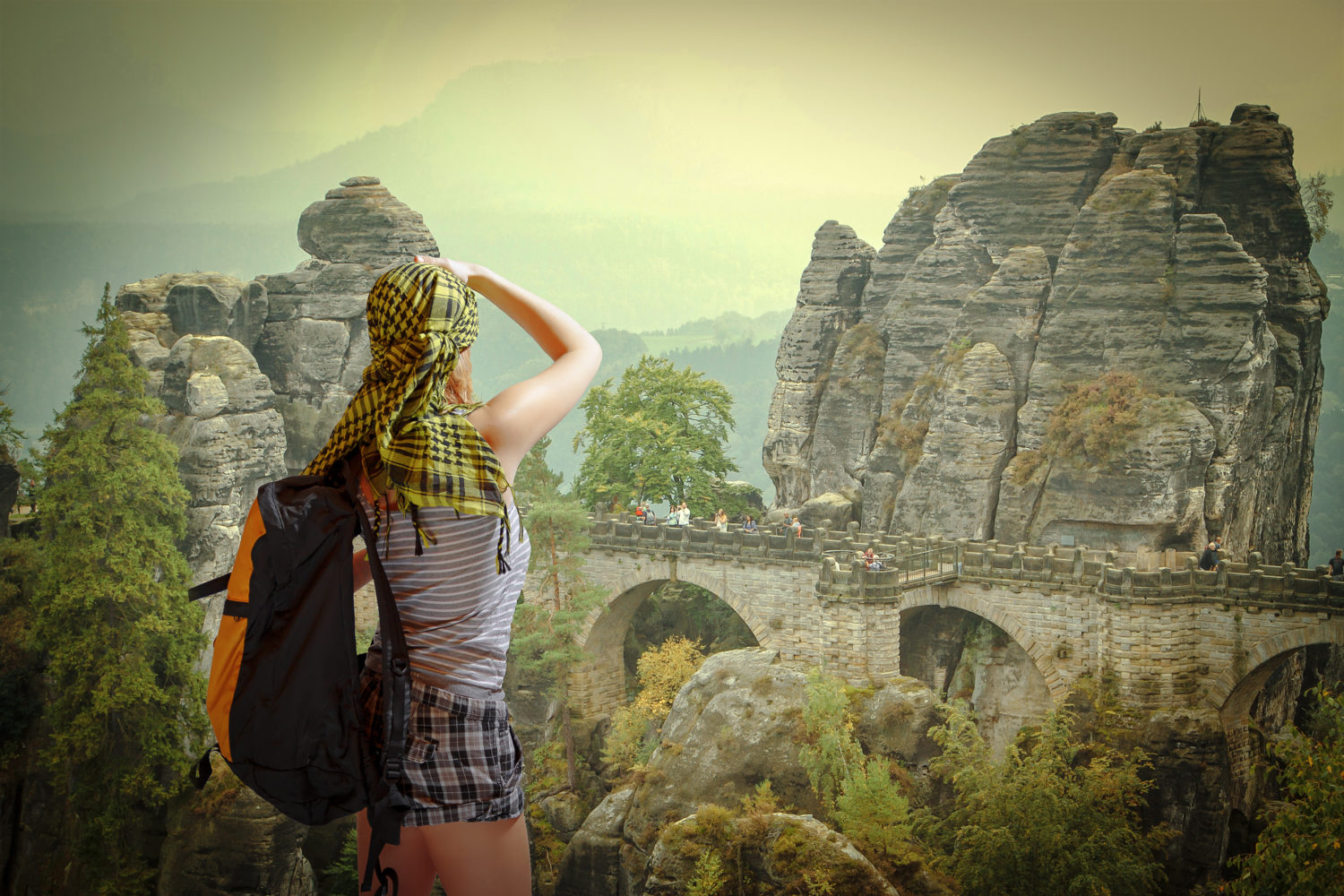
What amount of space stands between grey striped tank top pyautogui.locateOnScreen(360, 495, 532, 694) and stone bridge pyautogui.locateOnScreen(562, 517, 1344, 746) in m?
17.1

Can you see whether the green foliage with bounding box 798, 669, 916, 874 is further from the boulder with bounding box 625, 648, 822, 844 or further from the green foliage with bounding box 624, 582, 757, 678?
the green foliage with bounding box 624, 582, 757, 678

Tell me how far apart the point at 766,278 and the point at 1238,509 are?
120 feet

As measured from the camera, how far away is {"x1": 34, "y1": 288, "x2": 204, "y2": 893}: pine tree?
1504cm

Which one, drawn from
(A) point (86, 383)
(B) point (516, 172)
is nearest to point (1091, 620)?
(A) point (86, 383)

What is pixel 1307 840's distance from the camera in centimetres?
961

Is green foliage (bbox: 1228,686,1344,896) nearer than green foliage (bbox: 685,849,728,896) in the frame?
Yes

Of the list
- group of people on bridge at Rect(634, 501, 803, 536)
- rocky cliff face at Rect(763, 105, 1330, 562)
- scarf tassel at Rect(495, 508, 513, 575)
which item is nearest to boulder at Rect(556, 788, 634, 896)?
group of people on bridge at Rect(634, 501, 803, 536)

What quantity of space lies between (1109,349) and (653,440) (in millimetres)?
10681

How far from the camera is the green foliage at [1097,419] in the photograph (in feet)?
66.4

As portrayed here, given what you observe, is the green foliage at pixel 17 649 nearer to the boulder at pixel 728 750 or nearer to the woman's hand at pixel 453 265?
the boulder at pixel 728 750

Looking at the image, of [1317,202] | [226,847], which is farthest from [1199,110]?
[226,847]

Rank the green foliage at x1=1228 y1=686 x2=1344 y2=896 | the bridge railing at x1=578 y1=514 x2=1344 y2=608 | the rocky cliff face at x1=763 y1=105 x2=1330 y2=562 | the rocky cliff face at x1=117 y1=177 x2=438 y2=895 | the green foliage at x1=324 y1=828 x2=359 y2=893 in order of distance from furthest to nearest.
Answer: the rocky cliff face at x1=763 y1=105 x2=1330 y2=562 → the bridge railing at x1=578 y1=514 x2=1344 y2=608 → the green foliage at x1=324 y1=828 x2=359 y2=893 → the rocky cliff face at x1=117 y1=177 x2=438 y2=895 → the green foliage at x1=1228 y1=686 x2=1344 y2=896

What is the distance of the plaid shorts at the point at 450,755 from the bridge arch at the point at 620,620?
1881cm

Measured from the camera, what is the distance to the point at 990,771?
47.8 ft
